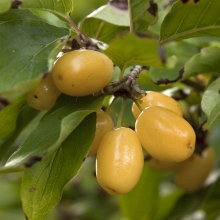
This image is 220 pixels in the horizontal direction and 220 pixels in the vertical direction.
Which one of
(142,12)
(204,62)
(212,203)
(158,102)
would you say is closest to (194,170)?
(212,203)

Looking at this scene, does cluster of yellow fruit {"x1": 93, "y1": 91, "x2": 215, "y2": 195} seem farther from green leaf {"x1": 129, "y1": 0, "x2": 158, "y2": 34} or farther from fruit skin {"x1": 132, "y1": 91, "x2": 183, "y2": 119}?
green leaf {"x1": 129, "y1": 0, "x2": 158, "y2": 34}

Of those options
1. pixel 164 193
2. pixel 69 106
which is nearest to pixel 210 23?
pixel 69 106

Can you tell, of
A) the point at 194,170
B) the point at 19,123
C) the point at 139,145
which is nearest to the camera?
the point at 139,145

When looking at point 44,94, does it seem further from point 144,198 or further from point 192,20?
point 144,198

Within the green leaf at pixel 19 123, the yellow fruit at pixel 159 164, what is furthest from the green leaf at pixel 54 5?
the yellow fruit at pixel 159 164

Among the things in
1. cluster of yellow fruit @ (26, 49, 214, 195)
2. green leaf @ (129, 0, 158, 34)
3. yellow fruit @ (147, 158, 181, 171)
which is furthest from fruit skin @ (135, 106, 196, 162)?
yellow fruit @ (147, 158, 181, 171)

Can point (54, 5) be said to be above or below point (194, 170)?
above

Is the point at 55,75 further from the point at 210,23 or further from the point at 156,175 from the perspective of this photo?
the point at 156,175
